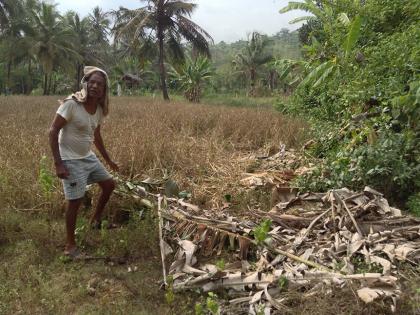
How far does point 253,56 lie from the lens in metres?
31.4

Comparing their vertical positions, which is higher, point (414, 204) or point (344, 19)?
point (344, 19)

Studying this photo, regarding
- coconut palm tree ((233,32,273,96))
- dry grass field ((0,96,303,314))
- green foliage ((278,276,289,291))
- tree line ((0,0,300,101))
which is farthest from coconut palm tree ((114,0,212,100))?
green foliage ((278,276,289,291))

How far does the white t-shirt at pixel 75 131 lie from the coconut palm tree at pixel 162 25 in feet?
54.2

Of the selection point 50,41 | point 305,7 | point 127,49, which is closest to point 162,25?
point 127,49

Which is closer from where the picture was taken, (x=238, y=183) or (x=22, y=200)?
(x=22, y=200)

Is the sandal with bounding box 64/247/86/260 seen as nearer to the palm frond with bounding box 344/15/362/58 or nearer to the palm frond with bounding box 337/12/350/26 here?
the palm frond with bounding box 344/15/362/58

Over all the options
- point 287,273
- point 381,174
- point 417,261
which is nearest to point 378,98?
point 381,174

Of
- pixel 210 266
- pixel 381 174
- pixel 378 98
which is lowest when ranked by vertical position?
pixel 210 266

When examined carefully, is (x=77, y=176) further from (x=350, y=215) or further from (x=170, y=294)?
(x=350, y=215)

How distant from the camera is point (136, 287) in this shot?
2.73m

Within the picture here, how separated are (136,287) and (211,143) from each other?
3.29 metres

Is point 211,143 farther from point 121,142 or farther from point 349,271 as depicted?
point 349,271

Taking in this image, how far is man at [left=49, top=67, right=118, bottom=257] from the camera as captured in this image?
2.87m

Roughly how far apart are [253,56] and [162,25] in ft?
41.5
